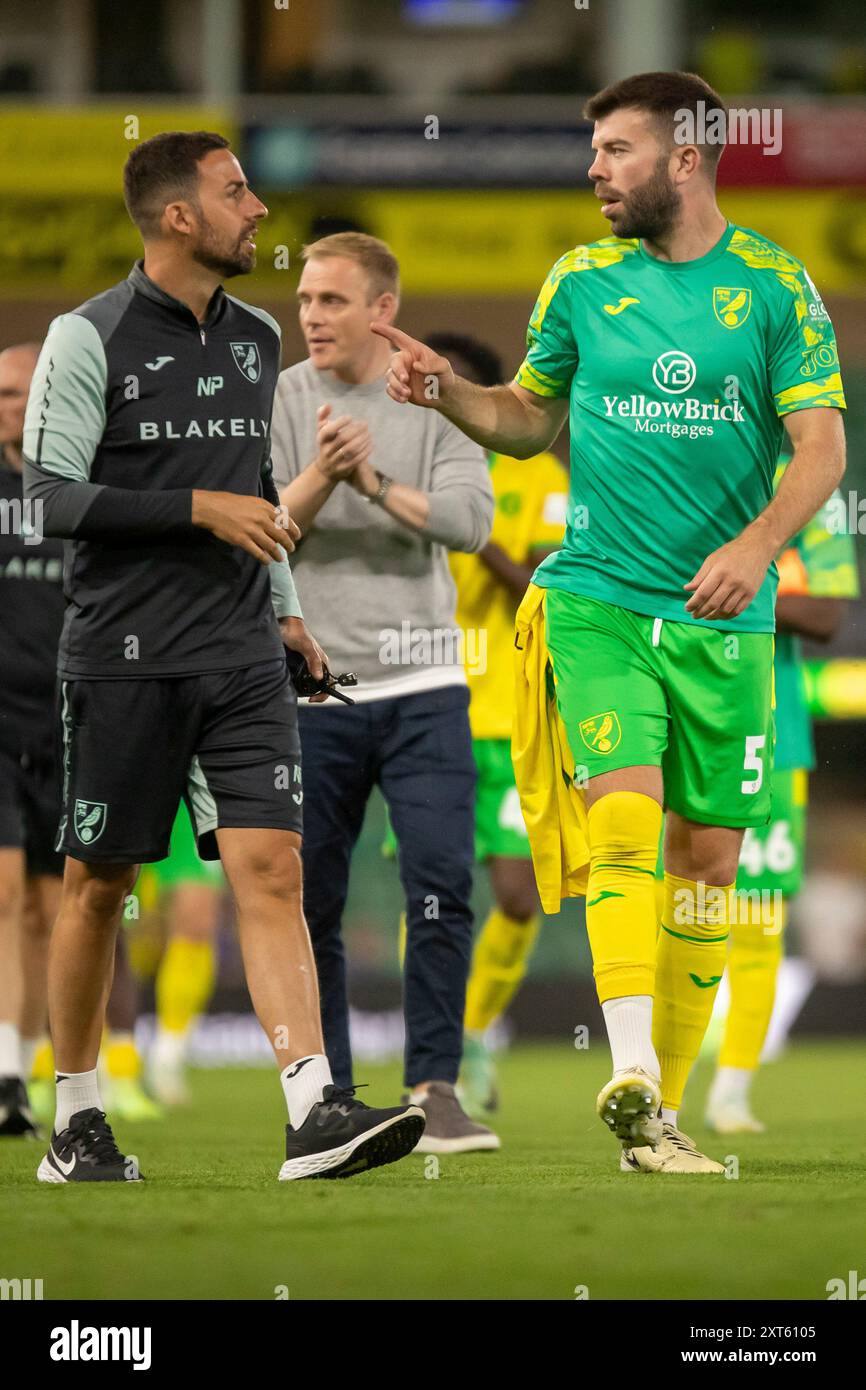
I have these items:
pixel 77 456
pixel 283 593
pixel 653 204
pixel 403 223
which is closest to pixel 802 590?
pixel 653 204

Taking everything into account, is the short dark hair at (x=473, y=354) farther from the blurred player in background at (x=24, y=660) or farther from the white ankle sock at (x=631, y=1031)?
the white ankle sock at (x=631, y=1031)

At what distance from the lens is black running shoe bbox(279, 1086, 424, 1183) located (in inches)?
164

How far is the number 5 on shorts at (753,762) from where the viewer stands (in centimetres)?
470

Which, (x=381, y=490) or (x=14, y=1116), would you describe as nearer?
(x=381, y=490)

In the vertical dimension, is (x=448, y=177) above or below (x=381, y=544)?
above

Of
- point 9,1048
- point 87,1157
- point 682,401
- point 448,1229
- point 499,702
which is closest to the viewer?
point 448,1229

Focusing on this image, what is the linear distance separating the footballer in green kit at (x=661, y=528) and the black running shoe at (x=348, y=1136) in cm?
Answer: 54

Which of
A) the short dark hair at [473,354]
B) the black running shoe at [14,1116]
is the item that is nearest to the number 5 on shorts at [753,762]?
the short dark hair at [473,354]

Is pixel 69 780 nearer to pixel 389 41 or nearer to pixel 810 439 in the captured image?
pixel 810 439

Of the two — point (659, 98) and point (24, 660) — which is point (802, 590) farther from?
point (24, 660)

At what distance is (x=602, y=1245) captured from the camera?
138 inches

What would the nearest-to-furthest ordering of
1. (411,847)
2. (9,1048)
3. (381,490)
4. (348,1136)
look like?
(348,1136) → (381,490) → (411,847) → (9,1048)

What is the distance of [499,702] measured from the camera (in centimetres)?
722

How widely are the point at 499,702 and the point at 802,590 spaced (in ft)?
3.73
